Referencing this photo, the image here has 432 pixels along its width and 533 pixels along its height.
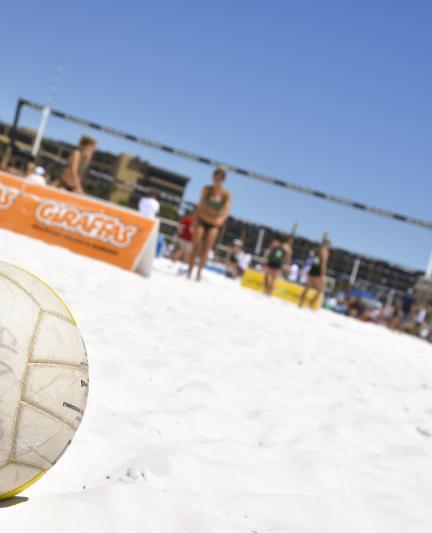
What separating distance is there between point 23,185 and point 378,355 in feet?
15.2

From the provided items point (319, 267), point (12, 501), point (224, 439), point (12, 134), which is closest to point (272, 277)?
point (319, 267)

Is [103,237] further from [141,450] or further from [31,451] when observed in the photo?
[31,451]

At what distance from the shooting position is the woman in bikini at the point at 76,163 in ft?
25.3

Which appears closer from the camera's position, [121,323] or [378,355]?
[121,323]

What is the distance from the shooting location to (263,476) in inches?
74.4

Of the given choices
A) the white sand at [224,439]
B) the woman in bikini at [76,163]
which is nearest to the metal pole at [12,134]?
the woman in bikini at [76,163]

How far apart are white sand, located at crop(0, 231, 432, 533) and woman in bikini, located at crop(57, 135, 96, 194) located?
348 centimetres

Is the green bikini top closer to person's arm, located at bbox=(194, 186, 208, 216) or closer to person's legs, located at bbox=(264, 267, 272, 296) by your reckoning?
person's arm, located at bbox=(194, 186, 208, 216)

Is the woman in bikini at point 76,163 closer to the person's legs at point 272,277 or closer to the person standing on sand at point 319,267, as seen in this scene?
the person's legs at point 272,277

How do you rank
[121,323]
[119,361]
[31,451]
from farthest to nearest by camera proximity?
[121,323]
[119,361]
[31,451]

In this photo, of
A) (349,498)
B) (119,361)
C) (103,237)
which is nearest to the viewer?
(349,498)

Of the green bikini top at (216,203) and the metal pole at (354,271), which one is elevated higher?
the green bikini top at (216,203)

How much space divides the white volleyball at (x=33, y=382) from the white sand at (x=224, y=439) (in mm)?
117

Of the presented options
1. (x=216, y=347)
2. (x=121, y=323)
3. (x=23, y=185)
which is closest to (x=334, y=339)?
(x=216, y=347)
